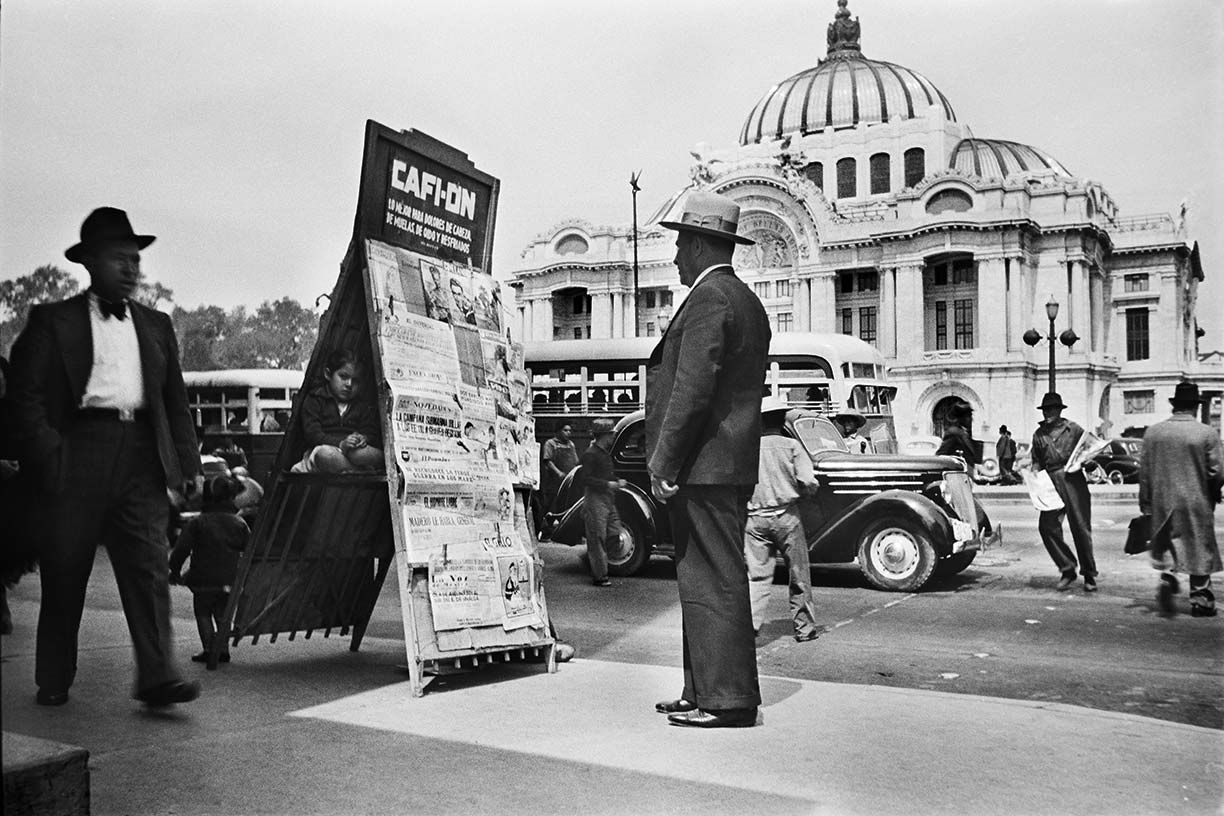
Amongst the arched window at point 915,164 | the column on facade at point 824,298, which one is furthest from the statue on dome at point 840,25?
the arched window at point 915,164

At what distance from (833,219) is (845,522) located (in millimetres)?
22335

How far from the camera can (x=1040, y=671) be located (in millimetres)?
6230

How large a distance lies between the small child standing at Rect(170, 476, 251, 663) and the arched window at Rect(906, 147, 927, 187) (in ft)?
150

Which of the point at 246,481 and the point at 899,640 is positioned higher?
the point at 246,481

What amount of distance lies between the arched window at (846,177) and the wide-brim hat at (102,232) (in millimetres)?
40593

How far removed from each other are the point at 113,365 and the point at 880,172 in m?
45.2

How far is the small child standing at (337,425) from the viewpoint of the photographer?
5.12 metres

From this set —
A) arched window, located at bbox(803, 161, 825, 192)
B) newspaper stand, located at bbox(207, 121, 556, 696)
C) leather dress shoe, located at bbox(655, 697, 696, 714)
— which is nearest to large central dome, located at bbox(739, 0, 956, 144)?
arched window, located at bbox(803, 161, 825, 192)

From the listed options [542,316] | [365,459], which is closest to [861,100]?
[542,316]

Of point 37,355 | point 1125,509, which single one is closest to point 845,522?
point 37,355

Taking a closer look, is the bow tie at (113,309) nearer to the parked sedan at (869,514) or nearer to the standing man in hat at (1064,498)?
the parked sedan at (869,514)

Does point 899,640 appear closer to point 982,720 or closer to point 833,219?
point 982,720

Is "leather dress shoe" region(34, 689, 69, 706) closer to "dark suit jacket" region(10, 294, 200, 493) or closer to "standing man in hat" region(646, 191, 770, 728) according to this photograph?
"dark suit jacket" region(10, 294, 200, 493)

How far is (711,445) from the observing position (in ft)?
13.1
